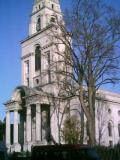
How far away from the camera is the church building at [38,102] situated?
5556 cm

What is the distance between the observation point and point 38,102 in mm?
55031

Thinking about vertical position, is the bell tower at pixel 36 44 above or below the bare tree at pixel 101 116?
above

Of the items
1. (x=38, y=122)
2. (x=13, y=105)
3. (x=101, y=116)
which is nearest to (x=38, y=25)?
(x=13, y=105)

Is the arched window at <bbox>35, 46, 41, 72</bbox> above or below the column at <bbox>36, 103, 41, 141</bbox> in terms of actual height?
above

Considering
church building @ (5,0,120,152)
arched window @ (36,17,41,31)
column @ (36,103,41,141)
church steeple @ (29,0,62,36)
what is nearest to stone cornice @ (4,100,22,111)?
church building @ (5,0,120,152)

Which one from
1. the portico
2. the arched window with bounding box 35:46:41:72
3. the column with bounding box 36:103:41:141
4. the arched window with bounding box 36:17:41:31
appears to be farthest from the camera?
the arched window with bounding box 36:17:41:31

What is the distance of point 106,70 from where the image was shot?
95.4 feet

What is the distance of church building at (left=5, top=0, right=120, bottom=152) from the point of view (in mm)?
55562

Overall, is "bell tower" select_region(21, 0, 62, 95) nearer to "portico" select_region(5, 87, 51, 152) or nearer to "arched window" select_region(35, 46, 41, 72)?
"arched window" select_region(35, 46, 41, 72)

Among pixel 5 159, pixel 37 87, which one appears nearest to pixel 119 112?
pixel 37 87

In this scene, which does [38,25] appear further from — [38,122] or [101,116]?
[101,116]

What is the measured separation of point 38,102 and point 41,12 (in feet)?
59.9

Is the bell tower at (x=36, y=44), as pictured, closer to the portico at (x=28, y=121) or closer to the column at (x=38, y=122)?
the portico at (x=28, y=121)

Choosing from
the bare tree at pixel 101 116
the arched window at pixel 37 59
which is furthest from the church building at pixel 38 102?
the bare tree at pixel 101 116
